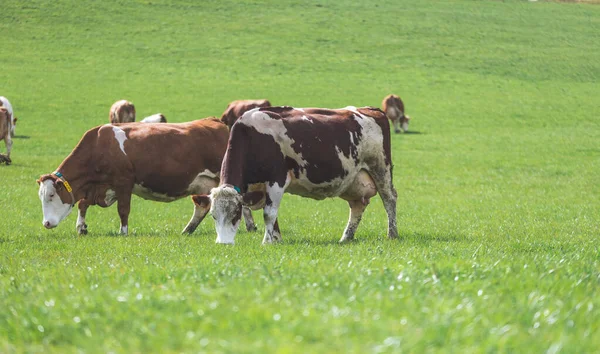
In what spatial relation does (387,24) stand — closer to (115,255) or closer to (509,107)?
(509,107)

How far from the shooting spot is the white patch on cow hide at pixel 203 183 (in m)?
14.6

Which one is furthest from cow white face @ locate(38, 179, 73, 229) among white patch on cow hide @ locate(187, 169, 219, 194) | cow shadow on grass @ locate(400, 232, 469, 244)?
cow shadow on grass @ locate(400, 232, 469, 244)

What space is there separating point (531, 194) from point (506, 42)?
44587 mm

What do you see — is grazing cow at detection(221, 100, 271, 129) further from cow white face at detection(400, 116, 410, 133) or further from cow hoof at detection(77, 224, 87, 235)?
cow hoof at detection(77, 224, 87, 235)

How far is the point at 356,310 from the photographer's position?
5.20 metres

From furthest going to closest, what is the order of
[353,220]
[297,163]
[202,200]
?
[353,220] → [202,200] → [297,163]

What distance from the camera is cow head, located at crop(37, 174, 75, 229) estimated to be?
542 inches

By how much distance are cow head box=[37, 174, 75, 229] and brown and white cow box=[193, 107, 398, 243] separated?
96.3 inches

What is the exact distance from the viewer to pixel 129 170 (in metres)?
14.2

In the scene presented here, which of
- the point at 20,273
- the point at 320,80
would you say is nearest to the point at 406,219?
the point at 20,273

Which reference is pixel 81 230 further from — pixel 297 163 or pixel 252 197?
pixel 297 163

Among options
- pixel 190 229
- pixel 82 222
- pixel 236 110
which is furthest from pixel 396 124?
pixel 82 222

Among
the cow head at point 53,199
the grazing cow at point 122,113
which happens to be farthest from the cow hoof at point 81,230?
the grazing cow at point 122,113

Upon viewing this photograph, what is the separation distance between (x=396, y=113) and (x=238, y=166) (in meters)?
31.3
